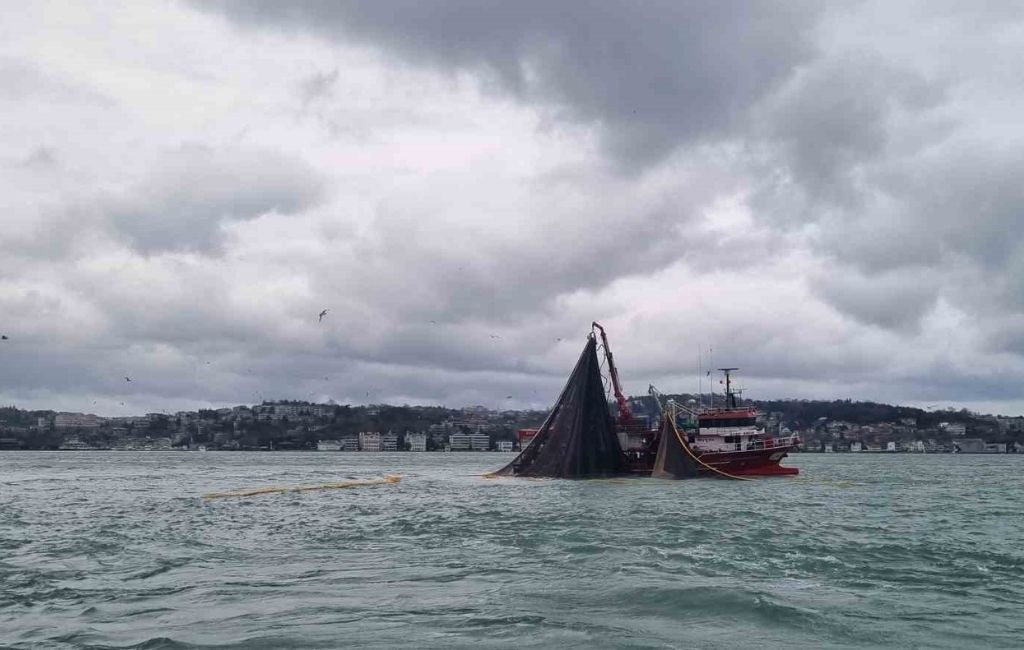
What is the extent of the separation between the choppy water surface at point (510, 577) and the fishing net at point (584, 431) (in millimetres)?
23544

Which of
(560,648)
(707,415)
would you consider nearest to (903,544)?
(560,648)

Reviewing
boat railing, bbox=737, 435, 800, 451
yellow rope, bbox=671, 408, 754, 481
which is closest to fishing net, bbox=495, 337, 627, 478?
yellow rope, bbox=671, 408, 754, 481

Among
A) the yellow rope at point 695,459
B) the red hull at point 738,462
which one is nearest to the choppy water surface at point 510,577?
the yellow rope at point 695,459

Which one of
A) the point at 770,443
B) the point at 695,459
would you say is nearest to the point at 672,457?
the point at 695,459

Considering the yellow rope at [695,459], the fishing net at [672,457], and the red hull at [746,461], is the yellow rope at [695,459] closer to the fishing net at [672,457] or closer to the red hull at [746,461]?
the fishing net at [672,457]

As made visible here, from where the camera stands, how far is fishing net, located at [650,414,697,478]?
210 feet

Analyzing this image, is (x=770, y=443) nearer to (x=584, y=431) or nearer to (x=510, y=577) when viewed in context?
(x=584, y=431)

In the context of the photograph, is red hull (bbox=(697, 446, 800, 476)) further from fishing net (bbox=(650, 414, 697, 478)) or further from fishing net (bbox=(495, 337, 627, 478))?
fishing net (bbox=(495, 337, 627, 478))

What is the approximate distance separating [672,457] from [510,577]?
45893 millimetres

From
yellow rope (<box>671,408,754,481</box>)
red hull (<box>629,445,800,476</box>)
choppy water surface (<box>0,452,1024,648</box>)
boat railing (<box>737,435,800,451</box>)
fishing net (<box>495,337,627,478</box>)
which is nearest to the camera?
choppy water surface (<box>0,452,1024,648</box>)

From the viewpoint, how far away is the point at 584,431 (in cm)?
6419

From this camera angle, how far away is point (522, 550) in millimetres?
24844

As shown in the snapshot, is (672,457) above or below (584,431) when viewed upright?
below

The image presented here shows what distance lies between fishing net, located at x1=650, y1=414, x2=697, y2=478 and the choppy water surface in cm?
2394
